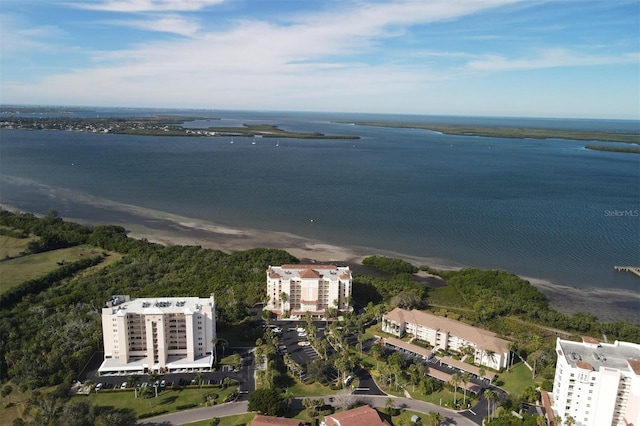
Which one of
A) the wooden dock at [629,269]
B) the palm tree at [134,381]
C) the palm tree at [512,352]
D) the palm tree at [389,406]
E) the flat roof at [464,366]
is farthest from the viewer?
the wooden dock at [629,269]

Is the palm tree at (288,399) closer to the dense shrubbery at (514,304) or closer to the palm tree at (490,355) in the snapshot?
the palm tree at (490,355)

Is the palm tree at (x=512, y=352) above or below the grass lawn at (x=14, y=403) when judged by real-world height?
above

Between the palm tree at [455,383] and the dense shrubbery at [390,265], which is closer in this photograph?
the palm tree at [455,383]

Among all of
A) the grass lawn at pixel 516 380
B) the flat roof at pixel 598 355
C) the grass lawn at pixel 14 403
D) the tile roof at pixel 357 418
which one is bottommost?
the grass lawn at pixel 14 403

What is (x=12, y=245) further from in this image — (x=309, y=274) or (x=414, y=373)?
(x=414, y=373)

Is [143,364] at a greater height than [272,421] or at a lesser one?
lesser

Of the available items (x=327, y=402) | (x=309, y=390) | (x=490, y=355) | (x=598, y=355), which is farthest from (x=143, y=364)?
(x=598, y=355)

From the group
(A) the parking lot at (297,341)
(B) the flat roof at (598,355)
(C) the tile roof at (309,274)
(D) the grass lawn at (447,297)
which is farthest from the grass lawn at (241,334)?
(B) the flat roof at (598,355)
